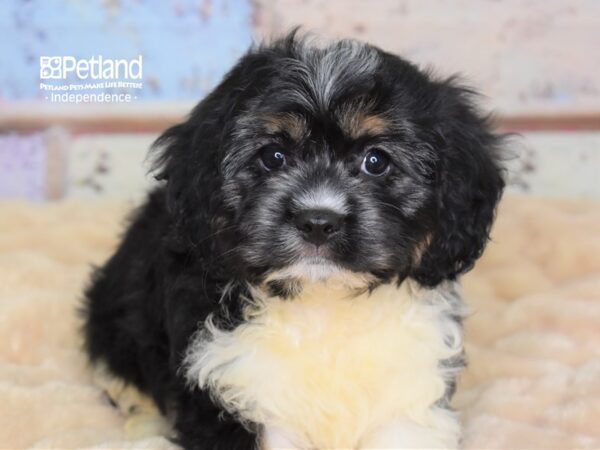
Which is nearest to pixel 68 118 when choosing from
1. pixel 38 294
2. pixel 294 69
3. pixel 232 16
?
pixel 232 16

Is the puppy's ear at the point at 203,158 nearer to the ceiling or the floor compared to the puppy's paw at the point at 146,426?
nearer to the ceiling

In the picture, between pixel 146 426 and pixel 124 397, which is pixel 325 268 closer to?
pixel 146 426

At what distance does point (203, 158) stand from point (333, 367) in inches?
28.0

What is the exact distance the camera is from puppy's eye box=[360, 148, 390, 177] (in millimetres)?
2469

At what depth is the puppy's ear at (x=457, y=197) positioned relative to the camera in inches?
99.2

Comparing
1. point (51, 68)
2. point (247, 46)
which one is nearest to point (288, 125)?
point (51, 68)

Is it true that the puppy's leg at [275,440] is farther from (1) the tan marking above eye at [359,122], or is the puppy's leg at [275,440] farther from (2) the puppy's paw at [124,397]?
(1) the tan marking above eye at [359,122]

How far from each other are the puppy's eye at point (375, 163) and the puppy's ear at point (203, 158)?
14.8 inches

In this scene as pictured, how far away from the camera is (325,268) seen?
2307mm

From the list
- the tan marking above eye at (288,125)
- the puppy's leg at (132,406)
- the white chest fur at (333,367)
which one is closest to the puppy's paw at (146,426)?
the puppy's leg at (132,406)

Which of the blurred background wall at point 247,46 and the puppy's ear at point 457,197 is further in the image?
the blurred background wall at point 247,46

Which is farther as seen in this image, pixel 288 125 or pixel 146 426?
pixel 146 426

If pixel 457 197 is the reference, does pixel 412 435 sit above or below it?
below

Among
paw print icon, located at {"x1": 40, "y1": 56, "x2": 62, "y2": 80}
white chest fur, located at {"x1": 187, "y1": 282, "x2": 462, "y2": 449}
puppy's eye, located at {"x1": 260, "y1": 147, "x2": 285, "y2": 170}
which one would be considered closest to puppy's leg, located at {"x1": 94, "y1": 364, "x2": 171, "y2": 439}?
white chest fur, located at {"x1": 187, "y1": 282, "x2": 462, "y2": 449}
